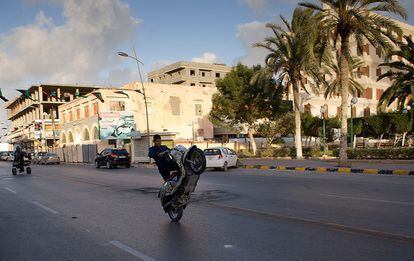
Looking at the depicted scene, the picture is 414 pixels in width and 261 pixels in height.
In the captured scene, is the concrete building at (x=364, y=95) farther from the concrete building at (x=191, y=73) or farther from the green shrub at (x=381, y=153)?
the concrete building at (x=191, y=73)

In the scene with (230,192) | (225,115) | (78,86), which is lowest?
(230,192)

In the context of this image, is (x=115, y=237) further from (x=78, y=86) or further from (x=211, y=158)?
(x=78, y=86)

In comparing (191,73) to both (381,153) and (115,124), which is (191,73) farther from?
(381,153)

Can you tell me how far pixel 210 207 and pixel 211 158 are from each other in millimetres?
15573

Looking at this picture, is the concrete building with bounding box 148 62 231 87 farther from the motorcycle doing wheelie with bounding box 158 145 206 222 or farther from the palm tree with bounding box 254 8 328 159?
the motorcycle doing wheelie with bounding box 158 145 206 222

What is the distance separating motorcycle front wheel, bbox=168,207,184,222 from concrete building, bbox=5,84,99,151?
2600 inches

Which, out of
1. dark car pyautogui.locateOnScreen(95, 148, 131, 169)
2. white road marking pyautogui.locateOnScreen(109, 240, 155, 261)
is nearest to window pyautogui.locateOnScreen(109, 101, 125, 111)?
dark car pyautogui.locateOnScreen(95, 148, 131, 169)

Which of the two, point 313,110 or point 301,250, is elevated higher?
point 313,110

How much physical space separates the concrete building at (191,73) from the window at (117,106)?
38431 millimetres

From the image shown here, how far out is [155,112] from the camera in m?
55.9

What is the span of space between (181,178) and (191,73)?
85.8 metres

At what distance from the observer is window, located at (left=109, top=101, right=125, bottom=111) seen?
5322 centimetres

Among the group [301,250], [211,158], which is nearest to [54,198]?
[301,250]

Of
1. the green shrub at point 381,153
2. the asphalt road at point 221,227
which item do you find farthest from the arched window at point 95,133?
the asphalt road at point 221,227
